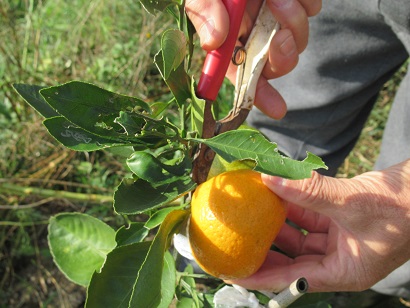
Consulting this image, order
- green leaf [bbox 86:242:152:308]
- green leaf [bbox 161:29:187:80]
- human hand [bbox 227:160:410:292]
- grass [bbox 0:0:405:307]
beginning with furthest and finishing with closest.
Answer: grass [bbox 0:0:405:307] < human hand [bbox 227:160:410:292] < green leaf [bbox 86:242:152:308] < green leaf [bbox 161:29:187:80]

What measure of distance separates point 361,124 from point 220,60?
1020 millimetres

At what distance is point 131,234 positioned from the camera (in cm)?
87

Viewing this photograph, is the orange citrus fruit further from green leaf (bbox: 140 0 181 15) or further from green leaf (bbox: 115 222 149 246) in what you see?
green leaf (bbox: 140 0 181 15)

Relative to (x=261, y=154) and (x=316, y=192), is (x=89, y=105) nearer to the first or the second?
(x=261, y=154)

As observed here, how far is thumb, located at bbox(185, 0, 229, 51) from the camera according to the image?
791 millimetres

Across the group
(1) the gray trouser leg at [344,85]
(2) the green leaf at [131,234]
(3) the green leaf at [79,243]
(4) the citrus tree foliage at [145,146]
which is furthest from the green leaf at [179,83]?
(1) the gray trouser leg at [344,85]

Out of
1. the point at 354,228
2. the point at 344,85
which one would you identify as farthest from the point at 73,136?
the point at 344,85

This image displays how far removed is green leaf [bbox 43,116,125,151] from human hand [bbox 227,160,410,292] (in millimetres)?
292

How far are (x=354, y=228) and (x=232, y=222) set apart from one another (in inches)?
12.4

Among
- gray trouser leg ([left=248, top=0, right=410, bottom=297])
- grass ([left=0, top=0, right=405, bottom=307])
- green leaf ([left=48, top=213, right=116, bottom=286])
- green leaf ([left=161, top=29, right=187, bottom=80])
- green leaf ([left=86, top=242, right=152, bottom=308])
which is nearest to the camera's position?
green leaf ([left=161, top=29, right=187, bottom=80])

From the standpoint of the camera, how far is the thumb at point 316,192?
0.83 metres

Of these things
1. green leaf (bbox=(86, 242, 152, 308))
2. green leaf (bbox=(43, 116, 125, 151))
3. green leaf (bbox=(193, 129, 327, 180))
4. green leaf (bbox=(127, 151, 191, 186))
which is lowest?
green leaf (bbox=(86, 242, 152, 308))

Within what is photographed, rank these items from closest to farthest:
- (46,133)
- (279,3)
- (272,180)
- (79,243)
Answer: (272,180) → (279,3) → (79,243) → (46,133)

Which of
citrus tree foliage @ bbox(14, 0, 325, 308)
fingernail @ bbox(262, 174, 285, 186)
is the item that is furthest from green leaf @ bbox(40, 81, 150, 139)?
fingernail @ bbox(262, 174, 285, 186)
